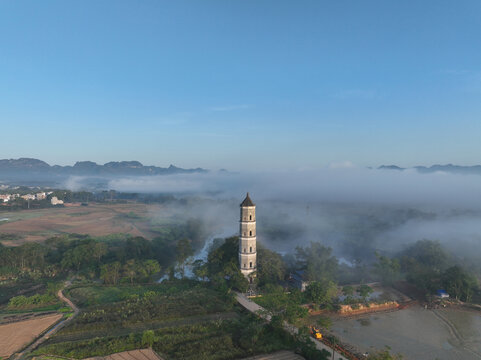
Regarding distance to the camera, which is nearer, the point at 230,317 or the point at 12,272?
the point at 230,317

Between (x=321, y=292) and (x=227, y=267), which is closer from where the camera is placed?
(x=321, y=292)

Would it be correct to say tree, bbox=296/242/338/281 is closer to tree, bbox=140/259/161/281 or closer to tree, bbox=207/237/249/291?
tree, bbox=207/237/249/291

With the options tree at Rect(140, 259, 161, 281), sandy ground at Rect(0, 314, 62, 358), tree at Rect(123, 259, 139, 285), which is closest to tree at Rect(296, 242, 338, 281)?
tree at Rect(140, 259, 161, 281)

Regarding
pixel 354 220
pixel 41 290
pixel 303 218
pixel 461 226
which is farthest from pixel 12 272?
pixel 461 226

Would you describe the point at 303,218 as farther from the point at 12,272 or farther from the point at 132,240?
the point at 12,272

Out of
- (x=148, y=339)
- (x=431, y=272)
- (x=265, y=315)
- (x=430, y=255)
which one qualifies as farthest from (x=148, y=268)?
(x=430, y=255)

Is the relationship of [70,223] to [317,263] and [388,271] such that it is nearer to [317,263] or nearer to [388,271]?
[317,263]
